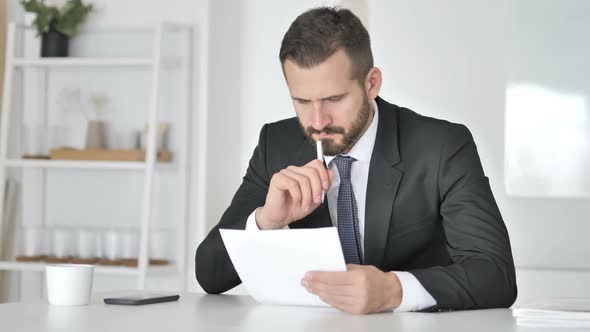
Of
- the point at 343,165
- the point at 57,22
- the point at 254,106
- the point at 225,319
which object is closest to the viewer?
the point at 225,319

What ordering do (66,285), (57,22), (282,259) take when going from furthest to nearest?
(57,22) < (66,285) < (282,259)

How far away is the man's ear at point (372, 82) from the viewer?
7.65 ft

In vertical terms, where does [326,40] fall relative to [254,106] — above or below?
above

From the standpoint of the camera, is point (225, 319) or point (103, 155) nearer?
point (225, 319)

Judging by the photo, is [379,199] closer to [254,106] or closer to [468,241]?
[468,241]

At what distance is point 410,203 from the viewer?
90.7 inches

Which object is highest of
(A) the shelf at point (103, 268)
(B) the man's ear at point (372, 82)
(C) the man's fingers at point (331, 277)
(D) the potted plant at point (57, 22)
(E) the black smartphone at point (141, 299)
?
(D) the potted plant at point (57, 22)

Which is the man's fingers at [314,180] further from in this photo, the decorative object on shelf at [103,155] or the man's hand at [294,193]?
the decorative object on shelf at [103,155]

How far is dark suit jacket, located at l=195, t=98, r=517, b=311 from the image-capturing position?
2.16 meters

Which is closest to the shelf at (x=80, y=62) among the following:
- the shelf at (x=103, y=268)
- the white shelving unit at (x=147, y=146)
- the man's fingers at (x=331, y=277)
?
the white shelving unit at (x=147, y=146)

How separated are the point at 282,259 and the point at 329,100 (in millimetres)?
527

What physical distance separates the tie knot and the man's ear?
17cm

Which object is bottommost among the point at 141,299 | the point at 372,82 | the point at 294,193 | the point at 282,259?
the point at 141,299

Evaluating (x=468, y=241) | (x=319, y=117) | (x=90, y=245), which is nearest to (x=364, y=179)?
(x=319, y=117)
